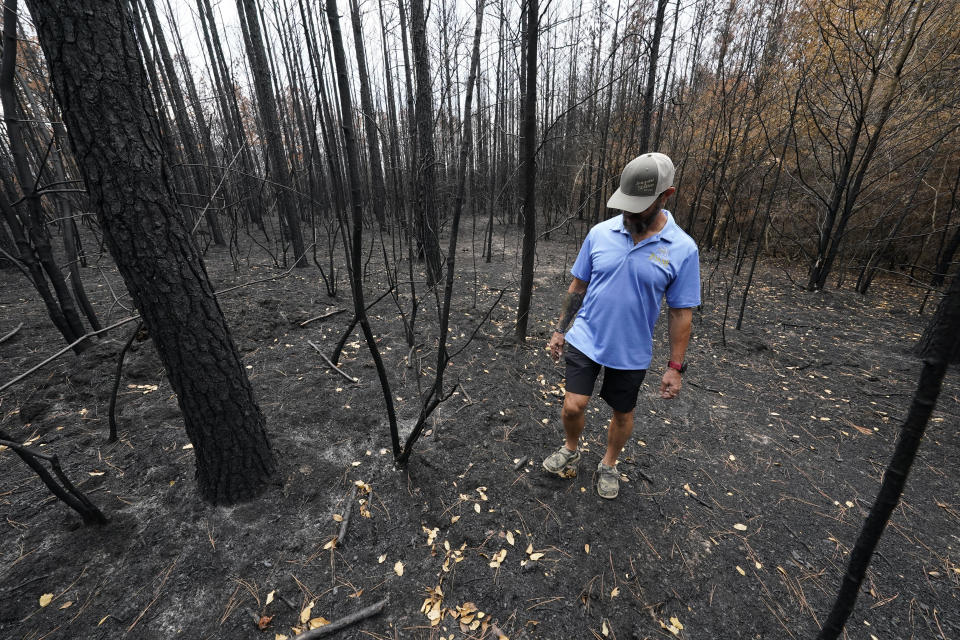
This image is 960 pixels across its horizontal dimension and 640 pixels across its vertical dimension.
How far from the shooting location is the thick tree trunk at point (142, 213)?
4.03 feet

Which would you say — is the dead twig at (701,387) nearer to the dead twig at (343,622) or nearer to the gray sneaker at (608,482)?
the gray sneaker at (608,482)

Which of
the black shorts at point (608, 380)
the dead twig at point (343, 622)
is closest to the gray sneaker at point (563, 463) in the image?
the black shorts at point (608, 380)

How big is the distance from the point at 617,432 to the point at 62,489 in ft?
8.97

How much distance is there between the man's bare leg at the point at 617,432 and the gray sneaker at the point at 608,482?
0.14 feet

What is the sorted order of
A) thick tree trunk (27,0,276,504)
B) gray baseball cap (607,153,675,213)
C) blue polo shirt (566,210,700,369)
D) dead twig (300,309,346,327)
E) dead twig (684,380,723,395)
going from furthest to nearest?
dead twig (300,309,346,327), dead twig (684,380,723,395), blue polo shirt (566,210,700,369), gray baseball cap (607,153,675,213), thick tree trunk (27,0,276,504)

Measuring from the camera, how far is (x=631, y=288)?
1.80 meters

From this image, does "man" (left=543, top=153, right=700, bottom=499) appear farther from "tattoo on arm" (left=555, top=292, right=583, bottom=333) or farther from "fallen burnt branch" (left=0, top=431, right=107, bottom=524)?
"fallen burnt branch" (left=0, top=431, right=107, bottom=524)

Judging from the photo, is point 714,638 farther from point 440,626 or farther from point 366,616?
point 366,616

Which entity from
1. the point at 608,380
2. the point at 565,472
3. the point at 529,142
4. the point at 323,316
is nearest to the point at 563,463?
the point at 565,472

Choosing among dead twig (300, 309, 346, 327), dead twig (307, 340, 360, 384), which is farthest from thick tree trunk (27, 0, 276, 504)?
dead twig (300, 309, 346, 327)

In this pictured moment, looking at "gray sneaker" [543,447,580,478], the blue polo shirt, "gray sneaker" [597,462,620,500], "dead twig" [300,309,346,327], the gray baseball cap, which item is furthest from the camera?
"dead twig" [300,309,346,327]

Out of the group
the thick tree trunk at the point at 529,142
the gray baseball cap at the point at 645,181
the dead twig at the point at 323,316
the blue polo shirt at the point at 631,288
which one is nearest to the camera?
the gray baseball cap at the point at 645,181

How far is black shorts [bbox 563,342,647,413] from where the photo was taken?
1.91 meters

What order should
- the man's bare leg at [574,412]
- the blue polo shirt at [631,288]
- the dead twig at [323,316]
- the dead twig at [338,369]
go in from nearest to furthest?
the blue polo shirt at [631,288] → the man's bare leg at [574,412] → the dead twig at [338,369] → the dead twig at [323,316]
